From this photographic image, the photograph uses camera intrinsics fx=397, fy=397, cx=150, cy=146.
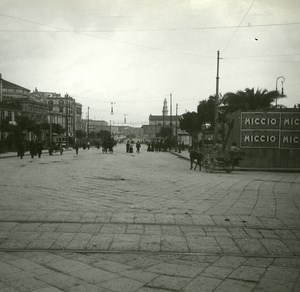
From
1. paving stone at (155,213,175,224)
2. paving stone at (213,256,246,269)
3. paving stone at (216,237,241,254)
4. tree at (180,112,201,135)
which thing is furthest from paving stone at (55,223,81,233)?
tree at (180,112,201,135)

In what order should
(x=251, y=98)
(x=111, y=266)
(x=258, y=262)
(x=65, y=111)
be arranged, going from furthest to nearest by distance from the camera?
(x=65, y=111) → (x=251, y=98) → (x=258, y=262) → (x=111, y=266)

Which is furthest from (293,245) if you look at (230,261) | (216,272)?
(216,272)

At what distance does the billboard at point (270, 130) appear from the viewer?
2144 centimetres

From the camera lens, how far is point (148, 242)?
543cm

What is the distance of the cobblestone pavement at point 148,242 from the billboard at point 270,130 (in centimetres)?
1211

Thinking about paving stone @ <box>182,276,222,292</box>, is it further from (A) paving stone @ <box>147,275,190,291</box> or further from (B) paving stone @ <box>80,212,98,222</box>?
(B) paving stone @ <box>80,212,98,222</box>

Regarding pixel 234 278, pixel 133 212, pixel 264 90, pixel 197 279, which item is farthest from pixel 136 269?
pixel 264 90

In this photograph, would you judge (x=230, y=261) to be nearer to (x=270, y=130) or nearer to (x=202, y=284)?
(x=202, y=284)

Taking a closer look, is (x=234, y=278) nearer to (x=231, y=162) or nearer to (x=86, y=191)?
(x=86, y=191)

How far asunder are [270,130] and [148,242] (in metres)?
17.6

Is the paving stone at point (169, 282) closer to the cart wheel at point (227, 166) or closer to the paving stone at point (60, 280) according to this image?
the paving stone at point (60, 280)

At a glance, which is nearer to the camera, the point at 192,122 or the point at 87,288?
the point at 87,288

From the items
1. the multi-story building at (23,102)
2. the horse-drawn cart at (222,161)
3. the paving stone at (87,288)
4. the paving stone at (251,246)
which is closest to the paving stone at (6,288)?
the paving stone at (87,288)

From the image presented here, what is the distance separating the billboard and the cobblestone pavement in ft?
39.7
